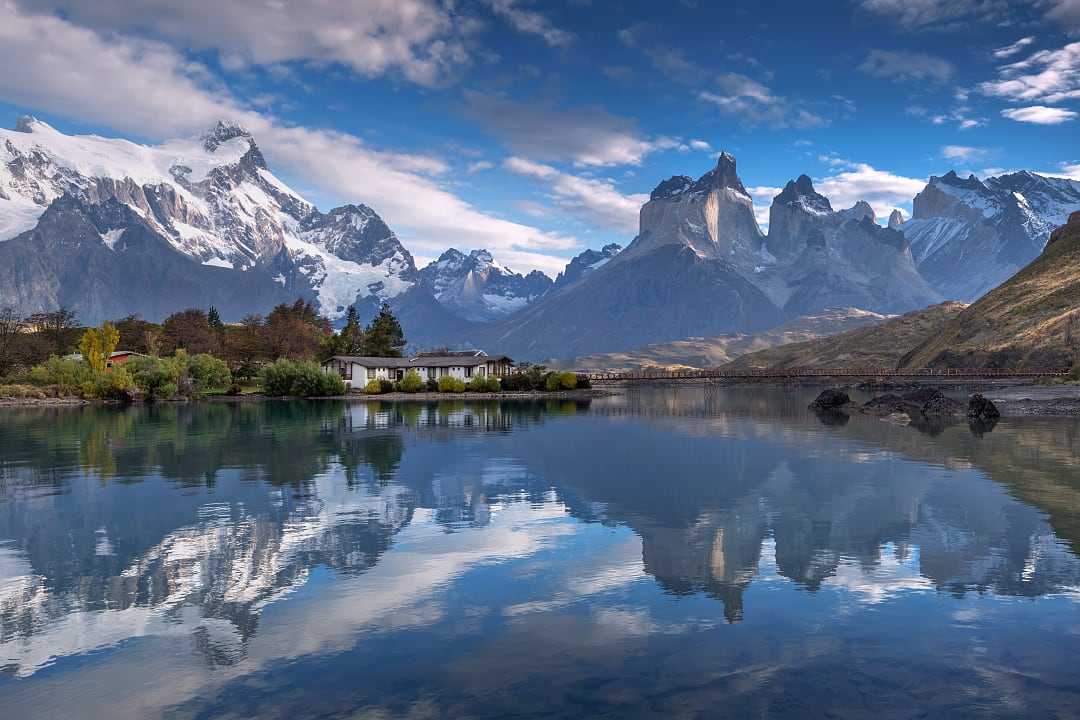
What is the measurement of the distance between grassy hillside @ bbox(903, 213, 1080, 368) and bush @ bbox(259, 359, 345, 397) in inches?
5036

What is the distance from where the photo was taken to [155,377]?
12369cm

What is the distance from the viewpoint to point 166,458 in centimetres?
5250

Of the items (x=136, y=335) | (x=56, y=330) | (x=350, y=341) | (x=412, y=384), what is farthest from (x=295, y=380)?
(x=56, y=330)

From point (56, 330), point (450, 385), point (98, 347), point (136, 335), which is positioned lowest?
point (450, 385)

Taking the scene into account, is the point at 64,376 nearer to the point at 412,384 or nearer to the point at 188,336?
the point at 188,336

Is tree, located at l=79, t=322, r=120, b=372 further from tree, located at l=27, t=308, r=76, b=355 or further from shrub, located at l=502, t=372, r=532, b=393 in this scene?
shrub, located at l=502, t=372, r=532, b=393

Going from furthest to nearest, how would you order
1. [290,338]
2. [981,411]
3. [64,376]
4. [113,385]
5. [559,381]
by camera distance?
1. [290,338]
2. [559,381]
3. [64,376]
4. [113,385]
5. [981,411]

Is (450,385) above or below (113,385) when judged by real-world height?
below

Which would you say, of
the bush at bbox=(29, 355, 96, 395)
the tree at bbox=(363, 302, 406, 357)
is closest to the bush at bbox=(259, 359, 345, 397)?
the bush at bbox=(29, 355, 96, 395)

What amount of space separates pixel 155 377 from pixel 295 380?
2122cm

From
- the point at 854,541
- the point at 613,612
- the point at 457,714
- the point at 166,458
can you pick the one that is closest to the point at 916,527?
the point at 854,541

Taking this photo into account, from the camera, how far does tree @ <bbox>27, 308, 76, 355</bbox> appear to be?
16575 centimetres

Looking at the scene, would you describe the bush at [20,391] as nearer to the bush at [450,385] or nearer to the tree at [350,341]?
the tree at [350,341]

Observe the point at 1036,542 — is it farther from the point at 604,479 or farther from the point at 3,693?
the point at 3,693
